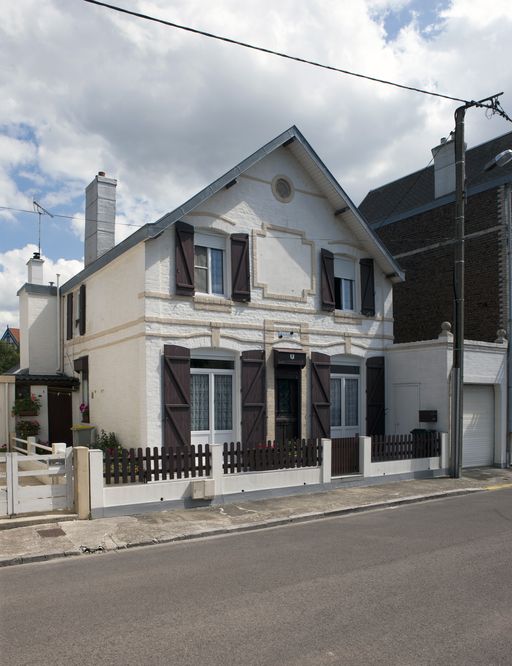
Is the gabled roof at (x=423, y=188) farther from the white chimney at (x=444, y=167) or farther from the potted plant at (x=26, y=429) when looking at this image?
the potted plant at (x=26, y=429)

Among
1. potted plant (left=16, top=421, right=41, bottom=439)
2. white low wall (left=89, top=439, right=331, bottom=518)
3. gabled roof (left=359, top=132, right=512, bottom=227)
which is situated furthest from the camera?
gabled roof (left=359, top=132, right=512, bottom=227)

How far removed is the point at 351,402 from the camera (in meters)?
17.5

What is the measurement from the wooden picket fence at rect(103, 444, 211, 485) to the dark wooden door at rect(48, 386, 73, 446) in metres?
7.66

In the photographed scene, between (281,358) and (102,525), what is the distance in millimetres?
6977

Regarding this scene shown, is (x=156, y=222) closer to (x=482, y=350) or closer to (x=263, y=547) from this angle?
(x=263, y=547)

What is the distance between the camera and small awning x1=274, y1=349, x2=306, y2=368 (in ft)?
50.5

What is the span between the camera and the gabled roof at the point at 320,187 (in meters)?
13.7

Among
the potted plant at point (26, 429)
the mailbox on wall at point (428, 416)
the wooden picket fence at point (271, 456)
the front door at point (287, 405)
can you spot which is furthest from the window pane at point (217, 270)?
the potted plant at point (26, 429)

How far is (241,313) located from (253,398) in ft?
7.23

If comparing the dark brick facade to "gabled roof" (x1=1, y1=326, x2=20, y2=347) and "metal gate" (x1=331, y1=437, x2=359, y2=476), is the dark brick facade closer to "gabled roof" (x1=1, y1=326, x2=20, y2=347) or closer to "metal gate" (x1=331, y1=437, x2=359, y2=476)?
"metal gate" (x1=331, y1=437, x2=359, y2=476)

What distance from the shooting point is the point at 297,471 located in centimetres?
1297

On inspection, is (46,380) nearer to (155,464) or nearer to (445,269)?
(155,464)

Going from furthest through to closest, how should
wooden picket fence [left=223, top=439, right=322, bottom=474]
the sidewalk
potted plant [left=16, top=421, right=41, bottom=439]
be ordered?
1. potted plant [left=16, top=421, right=41, bottom=439]
2. wooden picket fence [left=223, top=439, right=322, bottom=474]
3. the sidewalk

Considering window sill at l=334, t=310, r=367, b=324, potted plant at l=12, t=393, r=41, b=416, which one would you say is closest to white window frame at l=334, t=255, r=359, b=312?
window sill at l=334, t=310, r=367, b=324
